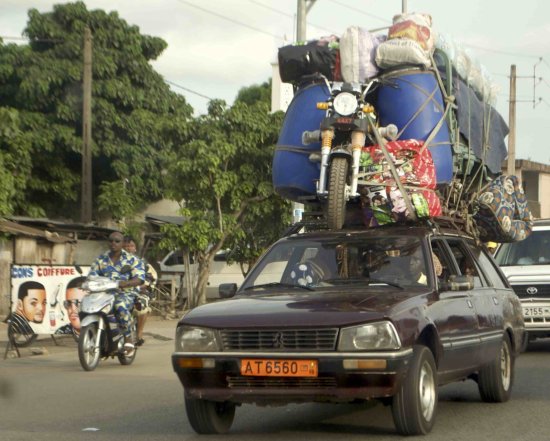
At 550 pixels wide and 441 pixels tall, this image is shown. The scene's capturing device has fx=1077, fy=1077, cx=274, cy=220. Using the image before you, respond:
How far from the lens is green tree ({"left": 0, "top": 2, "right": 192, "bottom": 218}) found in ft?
101

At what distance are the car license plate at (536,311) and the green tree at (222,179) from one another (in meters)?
11.0

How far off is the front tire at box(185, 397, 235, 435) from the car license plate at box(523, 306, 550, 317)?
8.22 m

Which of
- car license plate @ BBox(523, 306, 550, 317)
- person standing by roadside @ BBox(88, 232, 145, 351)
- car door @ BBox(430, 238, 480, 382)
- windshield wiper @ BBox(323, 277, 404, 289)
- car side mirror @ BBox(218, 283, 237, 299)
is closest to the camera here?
car door @ BBox(430, 238, 480, 382)

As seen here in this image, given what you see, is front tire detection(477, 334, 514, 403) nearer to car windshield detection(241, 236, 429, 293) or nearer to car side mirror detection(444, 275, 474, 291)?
car side mirror detection(444, 275, 474, 291)

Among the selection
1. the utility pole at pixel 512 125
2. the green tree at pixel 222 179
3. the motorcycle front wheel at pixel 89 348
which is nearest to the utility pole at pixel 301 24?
the green tree at pixel 222 179

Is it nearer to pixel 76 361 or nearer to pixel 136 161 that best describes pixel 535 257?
pixel 76 361

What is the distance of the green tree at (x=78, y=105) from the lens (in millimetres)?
30766

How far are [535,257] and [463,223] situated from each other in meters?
6.03

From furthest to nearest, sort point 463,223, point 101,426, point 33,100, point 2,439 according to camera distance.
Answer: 1. point 33,100
2. point 463,223
3. point 101,426
4. point 2,439

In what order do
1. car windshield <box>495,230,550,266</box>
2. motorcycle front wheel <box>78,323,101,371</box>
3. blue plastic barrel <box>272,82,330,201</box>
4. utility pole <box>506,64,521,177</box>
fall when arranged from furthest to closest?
1. utility pole <box>506,64,521,177</box>
2. car windshield <box>495,230,550,266</box>
3. motorcycle front wheel <box>78,323,101,371</box>
4. blue plastic barrel <box>272,82,330,201</box>

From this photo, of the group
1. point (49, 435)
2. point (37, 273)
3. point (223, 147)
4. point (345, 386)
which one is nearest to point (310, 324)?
point (345, 386)

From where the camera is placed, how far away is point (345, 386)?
7238mm

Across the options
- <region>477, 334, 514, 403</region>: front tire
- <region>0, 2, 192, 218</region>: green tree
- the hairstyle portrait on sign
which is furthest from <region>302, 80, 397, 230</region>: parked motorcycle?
<region>0, 2, 192, 218</region>: green tree

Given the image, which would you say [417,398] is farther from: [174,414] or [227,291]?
[174,414]
